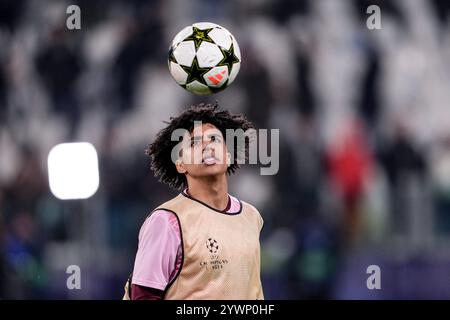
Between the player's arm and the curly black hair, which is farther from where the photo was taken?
the curly black hair

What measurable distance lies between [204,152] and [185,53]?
1.30 metres

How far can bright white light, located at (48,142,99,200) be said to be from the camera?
37.6ft

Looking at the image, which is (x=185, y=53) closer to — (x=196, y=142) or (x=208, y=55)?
(x=208, y=55)

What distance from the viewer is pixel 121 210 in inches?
460

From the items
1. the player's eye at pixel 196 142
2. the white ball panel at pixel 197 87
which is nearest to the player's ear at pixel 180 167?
the player's eye at pixel 196 142

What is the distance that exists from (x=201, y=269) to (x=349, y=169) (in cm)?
594

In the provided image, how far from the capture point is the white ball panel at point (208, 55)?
698 centimetres

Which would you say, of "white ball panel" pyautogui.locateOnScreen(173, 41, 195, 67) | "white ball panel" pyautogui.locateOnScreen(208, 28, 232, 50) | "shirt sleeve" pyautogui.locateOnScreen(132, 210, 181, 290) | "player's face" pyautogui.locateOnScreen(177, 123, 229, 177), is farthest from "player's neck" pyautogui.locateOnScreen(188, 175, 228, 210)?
"white ball panel" pyautogui.locateOnScreen(208, 28, 232, 50)

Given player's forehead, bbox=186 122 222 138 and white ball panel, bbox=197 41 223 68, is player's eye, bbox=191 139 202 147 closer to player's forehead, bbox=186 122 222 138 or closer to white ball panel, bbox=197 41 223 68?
player's forehead, bbox=186 122 222 138

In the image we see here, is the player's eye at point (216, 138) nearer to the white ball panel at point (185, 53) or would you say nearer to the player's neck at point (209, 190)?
the player's neck at point (209, 190)

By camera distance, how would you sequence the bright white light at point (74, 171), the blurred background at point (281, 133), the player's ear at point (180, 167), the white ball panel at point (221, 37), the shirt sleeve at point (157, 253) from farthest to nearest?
the bright white light at point (74, 171)
the blurred background at point (281, 133)
the white ball panel at point (221, 37)
the player's ear at point (180, 167)
the shirt sleeve at point (157, 253)

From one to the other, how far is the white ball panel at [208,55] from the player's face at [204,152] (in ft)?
3.24

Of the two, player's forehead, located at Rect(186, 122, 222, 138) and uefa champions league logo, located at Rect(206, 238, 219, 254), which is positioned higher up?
player's forehead, located at Rect(186, 122, 222, 138)

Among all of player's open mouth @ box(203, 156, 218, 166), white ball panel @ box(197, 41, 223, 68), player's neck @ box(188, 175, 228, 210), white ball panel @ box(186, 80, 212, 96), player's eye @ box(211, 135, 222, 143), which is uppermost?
white ball panel @ box(197, 41, 223, 68)
